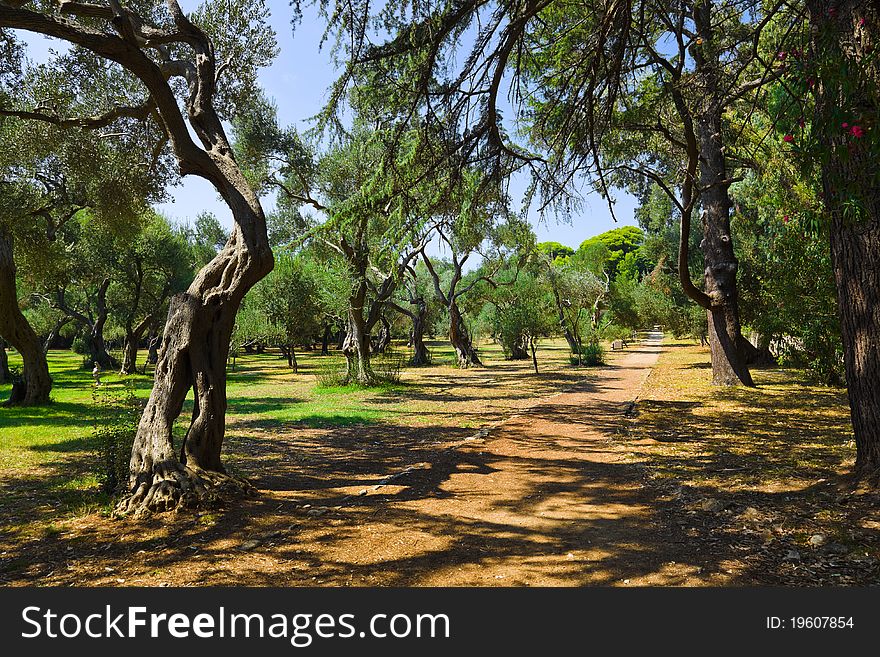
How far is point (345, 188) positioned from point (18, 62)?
10.3 meters

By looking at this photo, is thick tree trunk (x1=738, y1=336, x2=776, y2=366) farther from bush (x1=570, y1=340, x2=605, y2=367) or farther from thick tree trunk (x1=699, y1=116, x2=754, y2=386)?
bush (x1=570, y1=340, x2=605, y2=367)

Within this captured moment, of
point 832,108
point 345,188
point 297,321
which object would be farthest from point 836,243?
point 297,321

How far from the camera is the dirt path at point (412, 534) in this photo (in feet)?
12.1

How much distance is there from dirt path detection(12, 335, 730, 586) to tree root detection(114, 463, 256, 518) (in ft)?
0.61

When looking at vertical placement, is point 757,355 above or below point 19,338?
below

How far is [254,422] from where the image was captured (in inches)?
471

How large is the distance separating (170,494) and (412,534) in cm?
242

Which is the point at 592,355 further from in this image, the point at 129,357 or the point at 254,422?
the point at 129,357

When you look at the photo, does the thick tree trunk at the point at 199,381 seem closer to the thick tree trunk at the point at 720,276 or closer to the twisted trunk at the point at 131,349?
the thick tree trunk at the point at 720,276

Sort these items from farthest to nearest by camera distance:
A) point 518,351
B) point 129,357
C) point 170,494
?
point 518,351 < point 129,357 < point 170,494

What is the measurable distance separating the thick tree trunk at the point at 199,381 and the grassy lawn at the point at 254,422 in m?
0.74

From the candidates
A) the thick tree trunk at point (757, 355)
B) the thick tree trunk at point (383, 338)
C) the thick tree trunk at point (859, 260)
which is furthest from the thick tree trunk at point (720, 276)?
the thick tree trunk at point (383, 338)

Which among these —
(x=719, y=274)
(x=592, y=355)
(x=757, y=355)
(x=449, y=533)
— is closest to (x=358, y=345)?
(x=719, y=274)

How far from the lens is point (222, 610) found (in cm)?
308
